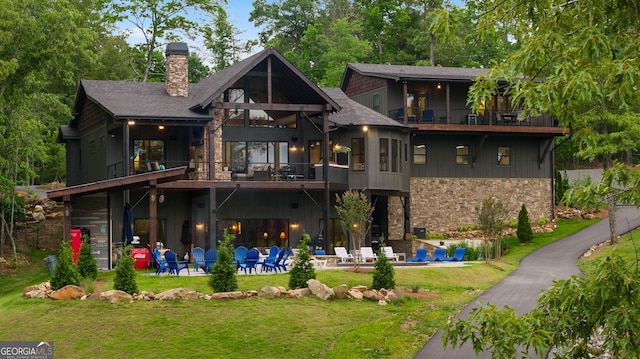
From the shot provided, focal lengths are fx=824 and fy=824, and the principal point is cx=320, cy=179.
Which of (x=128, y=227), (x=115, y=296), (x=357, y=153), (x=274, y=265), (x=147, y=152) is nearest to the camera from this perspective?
(x=115, y=296)

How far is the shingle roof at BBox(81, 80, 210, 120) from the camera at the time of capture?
106 ft

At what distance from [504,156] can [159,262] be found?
73.4ft

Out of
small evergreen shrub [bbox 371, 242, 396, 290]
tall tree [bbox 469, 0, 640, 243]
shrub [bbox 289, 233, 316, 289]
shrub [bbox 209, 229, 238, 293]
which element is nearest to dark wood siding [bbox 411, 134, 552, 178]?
small evergreen shrub [bbox 371, 242, 396, 290]

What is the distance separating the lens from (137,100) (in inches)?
1339

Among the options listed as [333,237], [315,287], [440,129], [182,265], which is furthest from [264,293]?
[440,129]

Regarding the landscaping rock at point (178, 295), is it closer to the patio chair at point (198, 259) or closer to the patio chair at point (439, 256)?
the patio chair at point (198, 259)

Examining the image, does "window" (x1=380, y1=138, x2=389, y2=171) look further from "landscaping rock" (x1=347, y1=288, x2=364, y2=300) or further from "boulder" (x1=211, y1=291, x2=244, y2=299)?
"boulder" (x1=211, y1=291, x2=244, y2=299)

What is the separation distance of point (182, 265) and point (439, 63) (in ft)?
127

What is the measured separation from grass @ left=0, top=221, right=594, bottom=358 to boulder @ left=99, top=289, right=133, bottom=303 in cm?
27

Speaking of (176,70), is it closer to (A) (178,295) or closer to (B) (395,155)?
(B) (395,155)

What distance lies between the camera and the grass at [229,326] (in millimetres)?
18281

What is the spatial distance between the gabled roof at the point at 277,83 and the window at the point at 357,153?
2.40m

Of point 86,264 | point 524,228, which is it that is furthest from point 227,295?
point 524,228

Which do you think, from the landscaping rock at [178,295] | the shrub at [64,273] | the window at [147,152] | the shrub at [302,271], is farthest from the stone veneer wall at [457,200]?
the shrub at [64,273]
